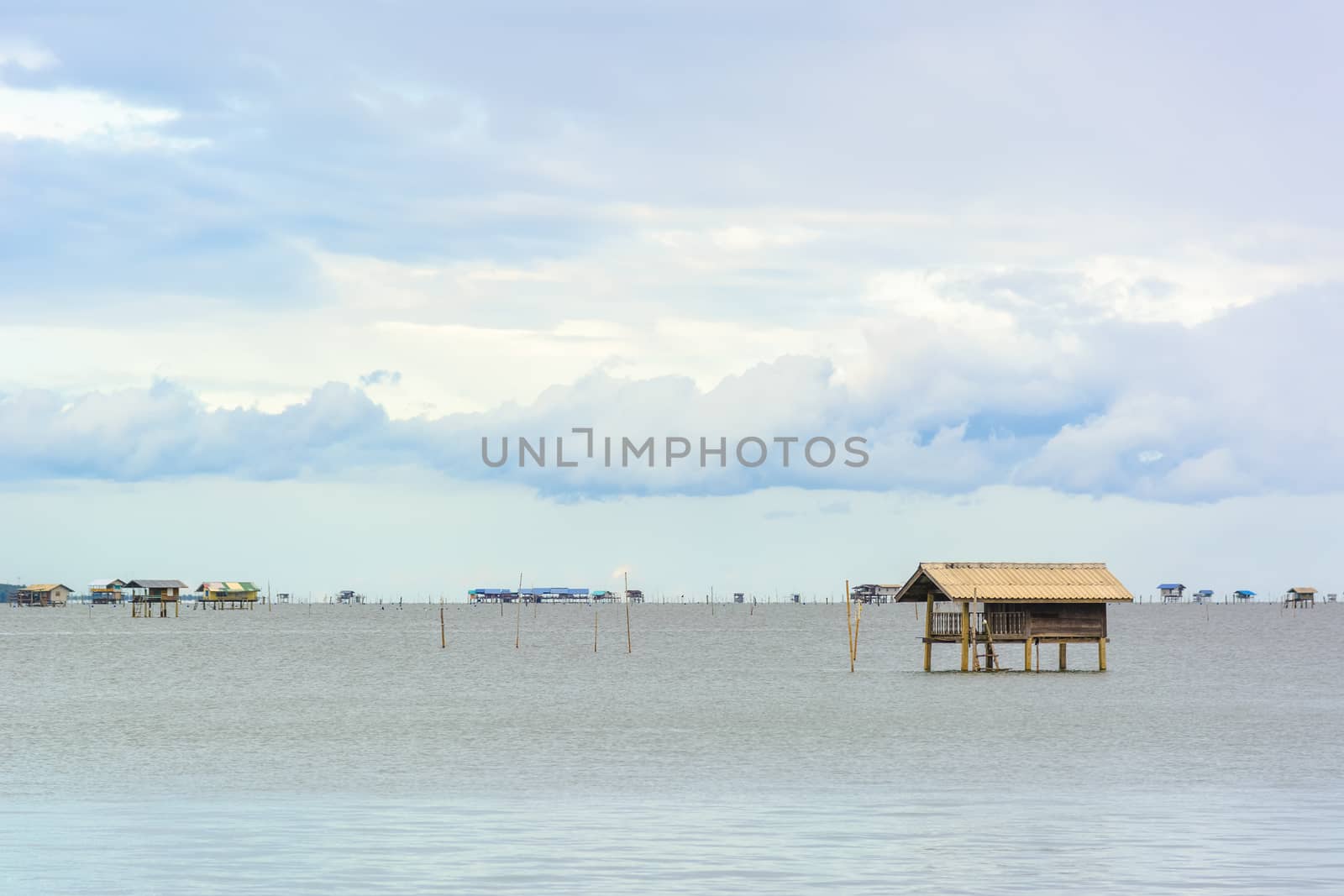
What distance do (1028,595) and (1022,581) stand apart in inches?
35.7

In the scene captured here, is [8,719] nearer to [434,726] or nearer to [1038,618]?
[434,726]

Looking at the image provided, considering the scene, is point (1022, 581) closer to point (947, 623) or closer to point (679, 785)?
point (947, 623)

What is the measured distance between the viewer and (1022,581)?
61.9m

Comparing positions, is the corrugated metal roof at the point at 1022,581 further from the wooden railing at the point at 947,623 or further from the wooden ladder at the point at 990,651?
the wooden railing at the point at 947,623

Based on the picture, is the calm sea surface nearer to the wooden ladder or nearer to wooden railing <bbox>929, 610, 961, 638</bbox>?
the wooden ladder

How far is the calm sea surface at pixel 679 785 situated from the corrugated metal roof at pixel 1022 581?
3662 millimetres

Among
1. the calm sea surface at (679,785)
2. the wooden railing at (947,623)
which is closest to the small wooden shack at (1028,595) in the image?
the calm sea surface at (679,785)

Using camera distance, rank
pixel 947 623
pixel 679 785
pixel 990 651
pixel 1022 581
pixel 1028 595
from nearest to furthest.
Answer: pixel 679 785
pixel 1028 595
pixel 1022 581
pixel 990 651
pixel 947 623

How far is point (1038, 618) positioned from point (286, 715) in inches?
1161

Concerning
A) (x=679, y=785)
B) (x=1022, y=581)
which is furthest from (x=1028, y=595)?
(x=679, y=785)

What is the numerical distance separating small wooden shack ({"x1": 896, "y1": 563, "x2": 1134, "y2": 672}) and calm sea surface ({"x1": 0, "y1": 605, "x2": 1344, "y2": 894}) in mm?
2234

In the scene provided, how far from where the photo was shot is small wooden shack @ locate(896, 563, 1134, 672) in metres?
61.1

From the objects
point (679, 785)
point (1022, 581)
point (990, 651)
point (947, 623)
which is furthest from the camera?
point (947, 623)

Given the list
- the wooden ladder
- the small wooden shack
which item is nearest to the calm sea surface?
the wooden ladder
